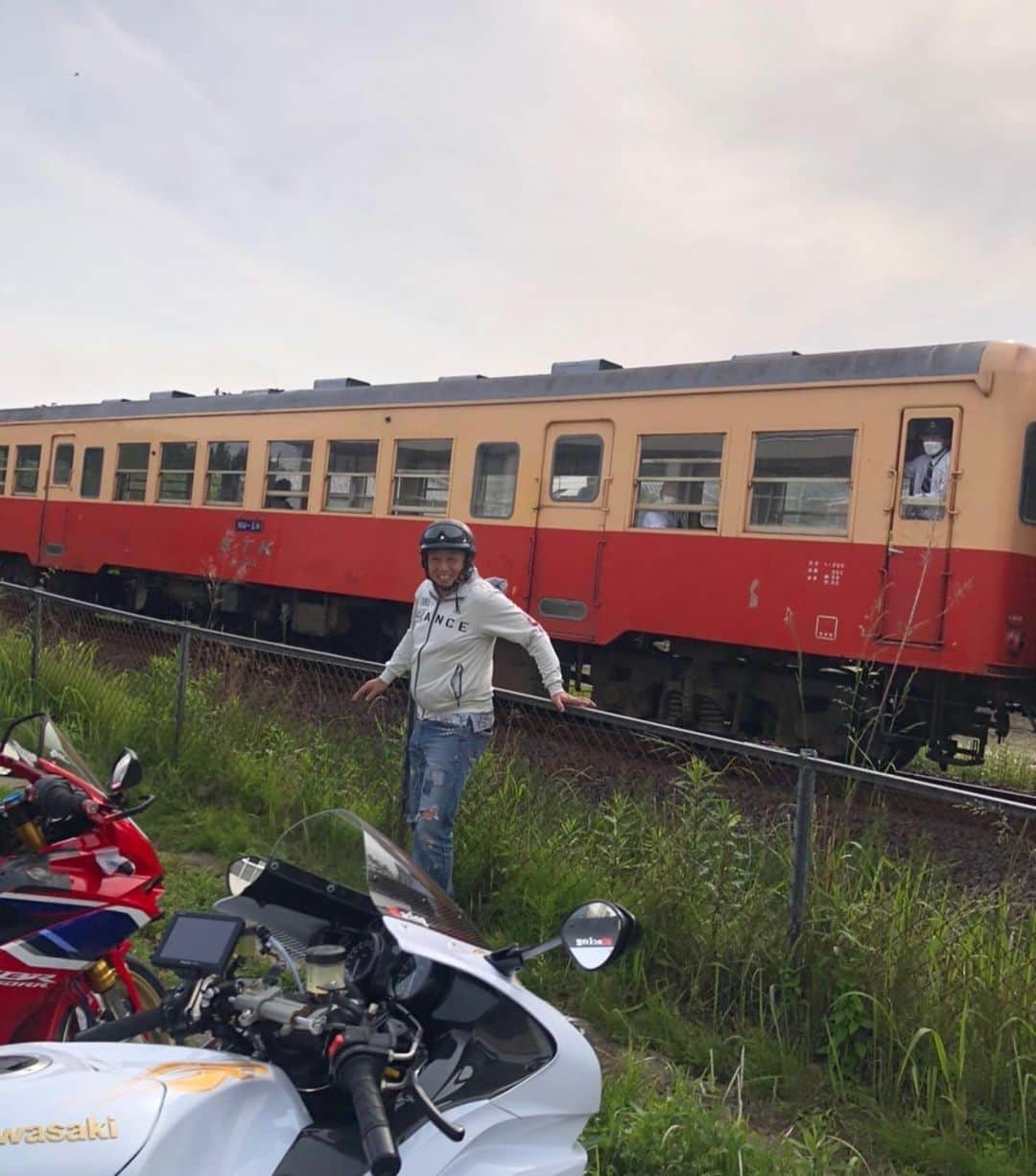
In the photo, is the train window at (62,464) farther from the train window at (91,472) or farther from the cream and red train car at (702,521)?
the cream and red train car at (702,521)

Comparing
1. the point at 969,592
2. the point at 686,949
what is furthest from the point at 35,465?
the point at 686,949

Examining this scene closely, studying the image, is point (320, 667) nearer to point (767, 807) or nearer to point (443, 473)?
point (767, 807)

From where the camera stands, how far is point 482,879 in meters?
5.02

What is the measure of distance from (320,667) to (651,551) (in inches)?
149

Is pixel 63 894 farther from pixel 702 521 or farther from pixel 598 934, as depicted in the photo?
pixel 702 521

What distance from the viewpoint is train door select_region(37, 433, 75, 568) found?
16.3m

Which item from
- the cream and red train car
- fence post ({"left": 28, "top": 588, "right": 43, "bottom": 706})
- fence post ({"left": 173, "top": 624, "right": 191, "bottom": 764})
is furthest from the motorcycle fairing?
fence post ({"left": 28, "top": 588, "right": 43, "bottom": 706})

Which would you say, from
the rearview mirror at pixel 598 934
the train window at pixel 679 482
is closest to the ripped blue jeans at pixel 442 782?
the rearview mirror at pixel 598 934

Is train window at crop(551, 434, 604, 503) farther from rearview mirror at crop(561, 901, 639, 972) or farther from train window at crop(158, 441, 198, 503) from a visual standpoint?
rearview mirror at crop(561, 901, 639, 972)

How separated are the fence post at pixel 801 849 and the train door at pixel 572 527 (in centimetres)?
577

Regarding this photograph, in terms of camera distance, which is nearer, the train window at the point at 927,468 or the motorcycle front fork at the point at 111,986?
the motorcycle front fork at the point at 111,986

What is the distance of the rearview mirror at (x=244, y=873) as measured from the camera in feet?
6.84

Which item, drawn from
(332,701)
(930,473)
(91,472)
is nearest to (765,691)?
(930,473)

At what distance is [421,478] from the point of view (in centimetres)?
1131
